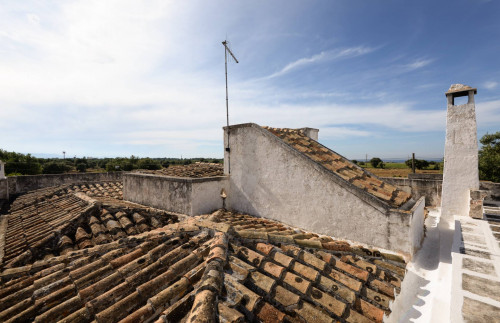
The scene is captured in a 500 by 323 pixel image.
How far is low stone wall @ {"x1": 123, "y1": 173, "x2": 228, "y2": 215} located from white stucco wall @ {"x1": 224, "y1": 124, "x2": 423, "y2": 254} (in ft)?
2.15

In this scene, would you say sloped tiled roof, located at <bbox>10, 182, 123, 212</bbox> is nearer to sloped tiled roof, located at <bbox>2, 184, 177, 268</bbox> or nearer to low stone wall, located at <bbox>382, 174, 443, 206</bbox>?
sloped tiled roof, located at <bbox>2, 184, 177, 268</bbox>

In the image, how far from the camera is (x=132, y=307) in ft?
8.97

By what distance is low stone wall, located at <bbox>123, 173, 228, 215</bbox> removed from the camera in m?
6.88

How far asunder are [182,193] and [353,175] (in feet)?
17.0

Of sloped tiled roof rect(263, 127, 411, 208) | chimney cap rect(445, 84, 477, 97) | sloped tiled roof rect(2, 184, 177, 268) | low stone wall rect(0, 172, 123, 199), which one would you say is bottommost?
sloped tiled roof rect(2, 184, 177, 268)

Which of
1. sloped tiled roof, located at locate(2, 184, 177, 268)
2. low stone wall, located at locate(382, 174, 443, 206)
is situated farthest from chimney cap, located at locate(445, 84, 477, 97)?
sloped tiled roof, located at locate(2, 184, 177, 268)

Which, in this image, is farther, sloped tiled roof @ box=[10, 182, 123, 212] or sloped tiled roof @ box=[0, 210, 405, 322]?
sloped tiled roof @ box=[10, 182, 123, 212]

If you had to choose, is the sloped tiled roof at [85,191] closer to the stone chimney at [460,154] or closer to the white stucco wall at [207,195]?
the white stucco wall at [207,195]

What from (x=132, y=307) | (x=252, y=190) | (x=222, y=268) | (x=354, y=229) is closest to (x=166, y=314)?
(x=132, y=307)

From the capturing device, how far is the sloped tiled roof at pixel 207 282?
266cm

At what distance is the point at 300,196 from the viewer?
586 centimetres

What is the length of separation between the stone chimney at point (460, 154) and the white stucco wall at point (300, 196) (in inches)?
214

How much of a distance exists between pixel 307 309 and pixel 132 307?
2.22 meters

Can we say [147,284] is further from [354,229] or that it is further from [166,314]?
[354,229]
